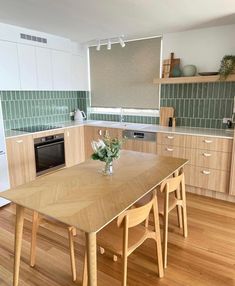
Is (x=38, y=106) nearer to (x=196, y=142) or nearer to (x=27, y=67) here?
(x=27, y=67)

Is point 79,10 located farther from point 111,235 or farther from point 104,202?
point 111,235

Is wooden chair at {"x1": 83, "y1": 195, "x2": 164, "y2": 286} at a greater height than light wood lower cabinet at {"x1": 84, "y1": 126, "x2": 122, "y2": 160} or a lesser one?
lesser

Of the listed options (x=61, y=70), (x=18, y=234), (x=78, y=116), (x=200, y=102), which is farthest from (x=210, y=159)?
(x=61, y=70)

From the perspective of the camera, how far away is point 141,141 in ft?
12.1

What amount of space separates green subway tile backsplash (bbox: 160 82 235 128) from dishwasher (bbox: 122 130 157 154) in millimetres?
614

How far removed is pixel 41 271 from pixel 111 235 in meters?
0.76

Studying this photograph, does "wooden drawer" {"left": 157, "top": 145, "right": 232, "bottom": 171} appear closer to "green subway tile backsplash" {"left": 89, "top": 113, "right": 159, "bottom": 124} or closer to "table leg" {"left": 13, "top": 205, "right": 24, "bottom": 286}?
"green subway tile backsplash" {"left": 89, "top": 113, "right": 159, "bottom": 124}

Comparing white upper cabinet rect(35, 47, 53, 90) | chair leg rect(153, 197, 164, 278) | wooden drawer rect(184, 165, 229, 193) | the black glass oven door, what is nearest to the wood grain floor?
chair leg rect(153, 197, 164, 278)

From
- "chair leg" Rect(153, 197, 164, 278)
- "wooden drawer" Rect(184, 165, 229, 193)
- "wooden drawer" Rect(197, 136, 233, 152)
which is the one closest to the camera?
"chair leg" Rect(153, 197, 164, 278)

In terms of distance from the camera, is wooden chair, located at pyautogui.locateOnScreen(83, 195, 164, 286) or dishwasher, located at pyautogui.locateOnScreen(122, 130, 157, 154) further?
dishwasher, located at pyautogui.locateOnScreen(122, 130, 157, 154)

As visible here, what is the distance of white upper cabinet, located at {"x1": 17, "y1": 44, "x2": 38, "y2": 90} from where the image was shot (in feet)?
11.2

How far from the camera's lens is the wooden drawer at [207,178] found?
3117 mm

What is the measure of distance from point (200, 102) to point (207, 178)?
3.81ft

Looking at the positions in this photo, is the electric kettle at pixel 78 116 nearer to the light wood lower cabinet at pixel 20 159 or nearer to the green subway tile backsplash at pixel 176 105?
the green subway tile backsplash at pixel 176 105
